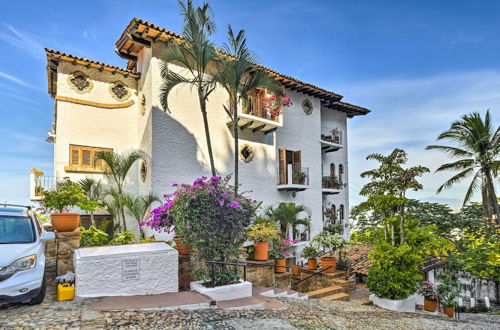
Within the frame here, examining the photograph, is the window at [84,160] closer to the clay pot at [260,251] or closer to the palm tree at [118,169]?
the palm tree at [118,169]

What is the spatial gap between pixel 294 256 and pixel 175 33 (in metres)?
Answer: 11.0

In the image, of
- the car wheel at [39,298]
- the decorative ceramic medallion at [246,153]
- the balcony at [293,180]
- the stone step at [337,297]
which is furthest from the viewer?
the balcony at [293,180]

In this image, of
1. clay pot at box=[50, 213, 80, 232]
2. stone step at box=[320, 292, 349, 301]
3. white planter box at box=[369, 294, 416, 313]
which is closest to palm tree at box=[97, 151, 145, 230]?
clay pot at box=[50, 213, 80, 232]

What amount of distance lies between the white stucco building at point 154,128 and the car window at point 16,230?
5.61m

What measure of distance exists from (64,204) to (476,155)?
67.5ft

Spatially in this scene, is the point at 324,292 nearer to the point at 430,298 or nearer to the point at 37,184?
the point at 430,298

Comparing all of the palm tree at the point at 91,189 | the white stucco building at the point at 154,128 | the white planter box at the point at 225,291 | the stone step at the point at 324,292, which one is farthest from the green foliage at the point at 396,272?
the palm tree at the point at 91,189

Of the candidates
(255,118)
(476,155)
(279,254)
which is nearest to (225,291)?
(279,254)

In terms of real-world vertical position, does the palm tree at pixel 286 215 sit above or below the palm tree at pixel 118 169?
below

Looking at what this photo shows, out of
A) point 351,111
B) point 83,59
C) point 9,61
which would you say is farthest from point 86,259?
point 351,111

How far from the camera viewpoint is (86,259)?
18.7ft

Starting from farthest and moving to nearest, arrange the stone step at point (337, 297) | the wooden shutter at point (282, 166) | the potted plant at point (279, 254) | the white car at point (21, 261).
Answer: the wooden shutter at point (282, 166), the potted plant at point (279, 254), the stone step at point (337, 297), the white car at point (21, 261)

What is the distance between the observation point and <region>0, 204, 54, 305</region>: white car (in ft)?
15.3

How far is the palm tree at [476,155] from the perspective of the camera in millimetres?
17219
